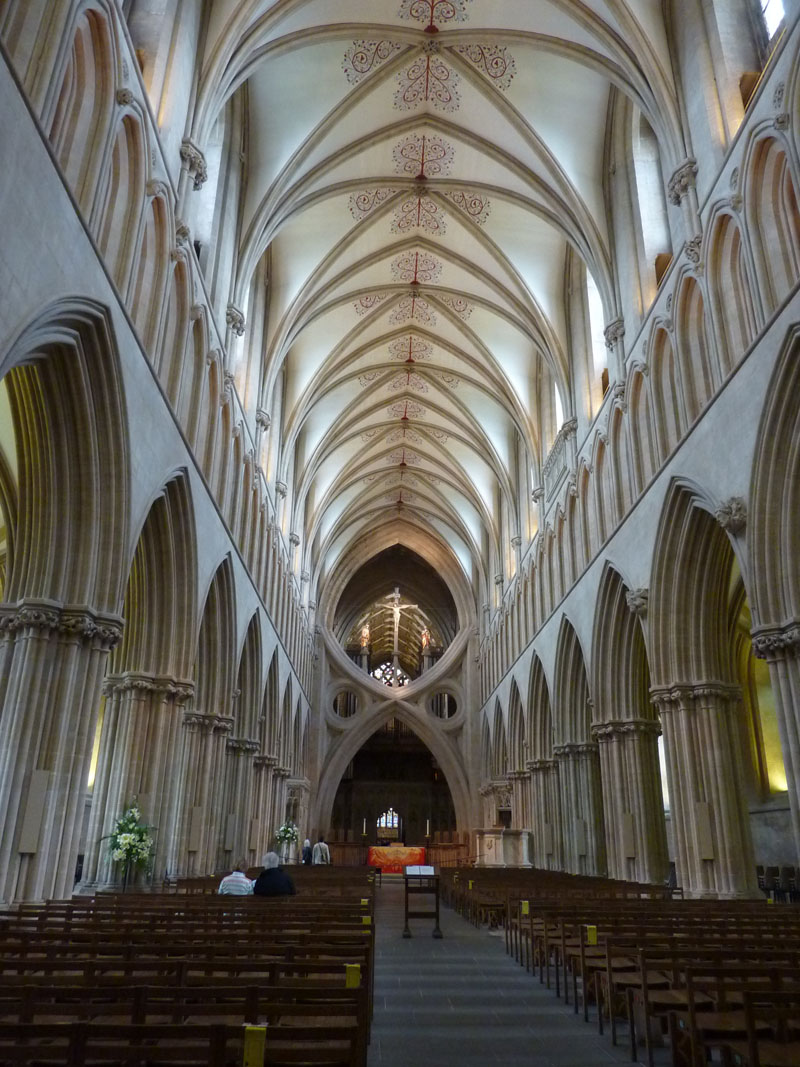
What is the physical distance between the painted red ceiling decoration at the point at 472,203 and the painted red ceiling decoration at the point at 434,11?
4.92 meters

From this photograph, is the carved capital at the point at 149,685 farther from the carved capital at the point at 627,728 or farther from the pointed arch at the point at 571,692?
the pointed arch at the point at 571,692

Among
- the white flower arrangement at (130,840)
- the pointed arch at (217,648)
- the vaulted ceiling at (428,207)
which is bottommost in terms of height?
the white flower arrangement at (130,840)

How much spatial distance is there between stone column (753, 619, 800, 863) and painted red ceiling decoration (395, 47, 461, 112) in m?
13.9

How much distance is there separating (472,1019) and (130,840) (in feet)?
23.2

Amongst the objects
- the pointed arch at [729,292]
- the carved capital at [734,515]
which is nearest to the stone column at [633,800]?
the carved capital at [734,515]

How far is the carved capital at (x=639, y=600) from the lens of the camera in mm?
16266

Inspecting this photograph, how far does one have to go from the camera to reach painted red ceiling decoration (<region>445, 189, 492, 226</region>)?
2216 centimetres

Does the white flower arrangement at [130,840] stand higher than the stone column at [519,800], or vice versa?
the stone column at [519,800]

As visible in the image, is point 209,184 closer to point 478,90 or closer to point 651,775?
point 478,90

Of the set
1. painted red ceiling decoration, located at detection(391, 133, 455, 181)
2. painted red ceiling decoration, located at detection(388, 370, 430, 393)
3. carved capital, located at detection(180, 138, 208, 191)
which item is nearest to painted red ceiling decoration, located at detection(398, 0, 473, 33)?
painted red ceiling decoration, located at detection(391, 133, 455, 181)

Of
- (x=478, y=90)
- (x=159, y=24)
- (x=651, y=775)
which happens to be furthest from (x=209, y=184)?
(x=651, y=775)

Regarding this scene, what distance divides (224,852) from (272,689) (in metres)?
6.45

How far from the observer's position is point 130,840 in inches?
494

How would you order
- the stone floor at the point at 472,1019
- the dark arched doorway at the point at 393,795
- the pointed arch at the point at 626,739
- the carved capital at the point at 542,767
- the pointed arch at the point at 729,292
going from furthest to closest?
the dark arched doorway at the point at 393,795
the carved capital at the point at 542,767
the pointed arch at the point at 626,739
the pointed arch at the point at 729,292
the stone floor at the point at 472,1019
